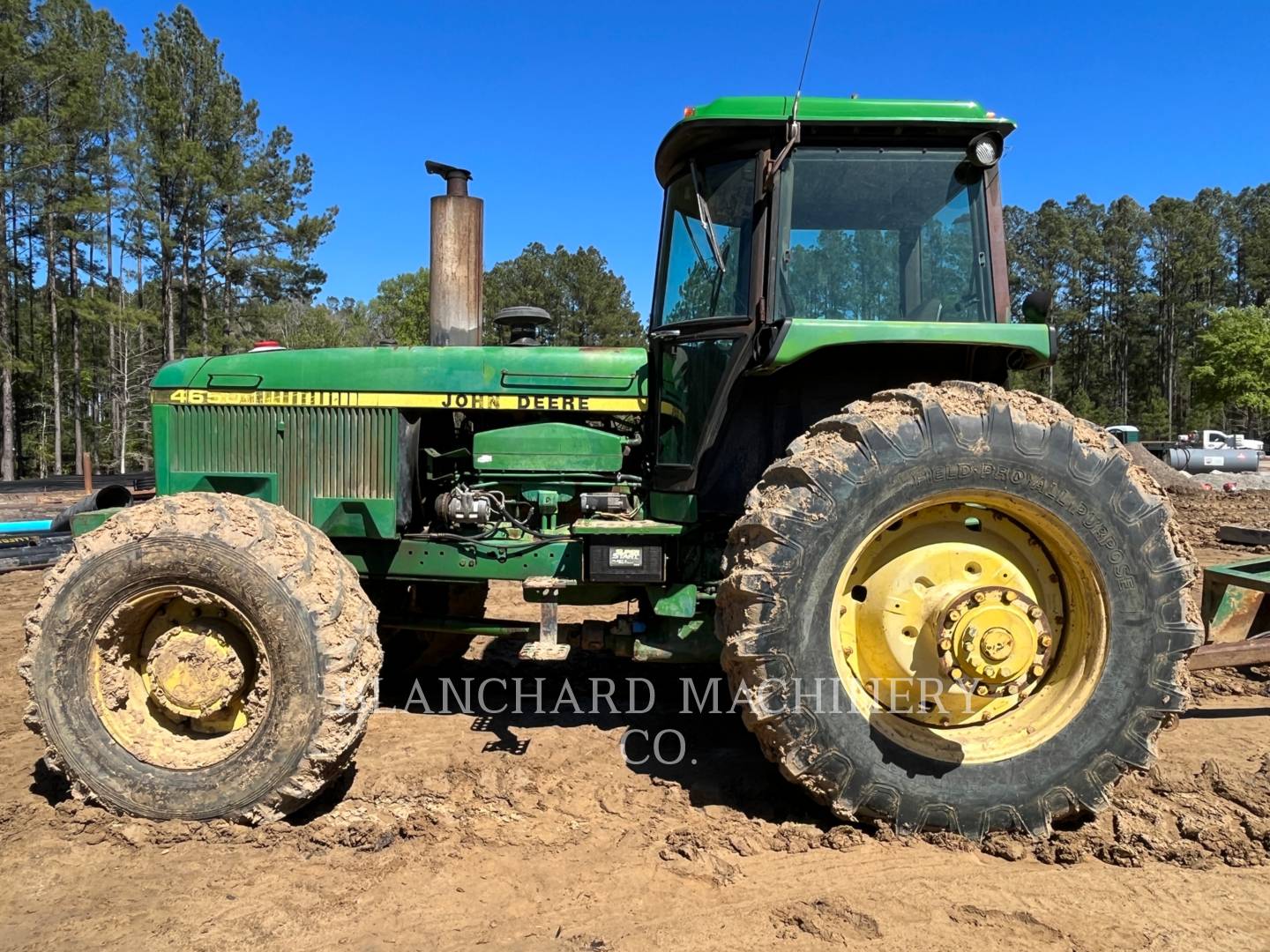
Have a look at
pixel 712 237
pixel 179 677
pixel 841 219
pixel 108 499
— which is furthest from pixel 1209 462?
pixel 179 677

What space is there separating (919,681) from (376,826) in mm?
2026

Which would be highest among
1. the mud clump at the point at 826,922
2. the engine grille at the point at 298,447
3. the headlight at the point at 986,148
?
the headlight at the point at 986,148

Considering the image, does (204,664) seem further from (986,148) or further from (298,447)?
(986,148)

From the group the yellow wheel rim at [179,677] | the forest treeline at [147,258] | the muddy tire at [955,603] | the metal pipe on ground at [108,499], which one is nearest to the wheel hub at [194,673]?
the yellow wheel rim at [179,677]

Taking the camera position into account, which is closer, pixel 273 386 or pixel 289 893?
pixel 289 893

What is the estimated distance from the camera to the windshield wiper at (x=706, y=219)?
3.34 metres

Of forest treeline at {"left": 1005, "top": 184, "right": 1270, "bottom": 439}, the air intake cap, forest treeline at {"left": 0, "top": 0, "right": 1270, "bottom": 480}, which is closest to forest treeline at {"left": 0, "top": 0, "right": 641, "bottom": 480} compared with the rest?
forest treeline at {"left": 0, "top": 0, "right": 1270, "bottom": 480}

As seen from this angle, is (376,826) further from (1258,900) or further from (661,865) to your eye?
(1258,900)

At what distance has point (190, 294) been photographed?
1275 inches

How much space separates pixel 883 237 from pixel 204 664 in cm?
309

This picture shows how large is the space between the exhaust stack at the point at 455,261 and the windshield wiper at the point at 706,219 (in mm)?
1727

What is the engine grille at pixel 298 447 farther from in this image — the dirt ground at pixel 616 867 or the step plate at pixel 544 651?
the dirt ground at pixel 616 867

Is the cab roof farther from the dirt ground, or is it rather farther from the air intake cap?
Result: the dirt ground

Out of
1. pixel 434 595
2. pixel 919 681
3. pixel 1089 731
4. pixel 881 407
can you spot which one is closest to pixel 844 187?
pixel 881 407
